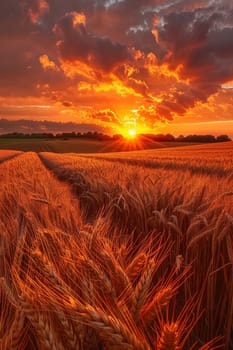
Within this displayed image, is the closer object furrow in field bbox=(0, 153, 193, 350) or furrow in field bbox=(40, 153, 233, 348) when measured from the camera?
furrow in field bbox=(0, 153, 193, 350)

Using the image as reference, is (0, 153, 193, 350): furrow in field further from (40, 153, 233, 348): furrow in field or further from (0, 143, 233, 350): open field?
(40, 153, 233, 348): furrow in field

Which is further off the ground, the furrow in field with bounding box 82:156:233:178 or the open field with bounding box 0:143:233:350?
the open field with bounding box 0:143:233:350

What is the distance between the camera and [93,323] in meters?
0.74

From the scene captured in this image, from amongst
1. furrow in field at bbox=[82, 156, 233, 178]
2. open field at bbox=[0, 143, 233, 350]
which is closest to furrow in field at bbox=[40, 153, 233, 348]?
open field at bbox=[0, 143, 233, 350]

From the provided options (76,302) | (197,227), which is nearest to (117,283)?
(76,302)

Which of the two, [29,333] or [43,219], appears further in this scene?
[43,219]

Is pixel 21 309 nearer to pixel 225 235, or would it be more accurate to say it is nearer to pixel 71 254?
pixel 71 254

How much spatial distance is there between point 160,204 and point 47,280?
147 centimetres

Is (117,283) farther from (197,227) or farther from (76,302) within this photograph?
(197,227)

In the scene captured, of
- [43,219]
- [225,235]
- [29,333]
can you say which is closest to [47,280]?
[29,333]

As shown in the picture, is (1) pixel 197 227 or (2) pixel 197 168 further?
(2) pixel 197 168

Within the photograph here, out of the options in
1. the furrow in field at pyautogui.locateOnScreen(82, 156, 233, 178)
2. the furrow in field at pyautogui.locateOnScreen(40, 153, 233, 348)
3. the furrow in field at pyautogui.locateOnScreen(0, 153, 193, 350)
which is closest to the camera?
the furrow in field at pyautogui.locateOnScreen(0, 153, 193, 350)

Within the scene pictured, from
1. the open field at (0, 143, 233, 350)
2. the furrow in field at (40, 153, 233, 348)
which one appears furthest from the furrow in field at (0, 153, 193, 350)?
the furrow in field at (40, 153, 233, 348)

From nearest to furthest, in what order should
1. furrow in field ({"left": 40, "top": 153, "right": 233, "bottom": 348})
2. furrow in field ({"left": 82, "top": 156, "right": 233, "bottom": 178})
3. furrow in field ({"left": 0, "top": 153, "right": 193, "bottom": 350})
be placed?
furrow in field ({"left": 0, "top": 153, "right": 193, "bottom": 350}) < furrow in field ({"left": 40, "top": 153, "right": 233, "bottom": 348}) < furrow in field ({"left": 82, "top": 156, "right": 233, "bottom": 178})
